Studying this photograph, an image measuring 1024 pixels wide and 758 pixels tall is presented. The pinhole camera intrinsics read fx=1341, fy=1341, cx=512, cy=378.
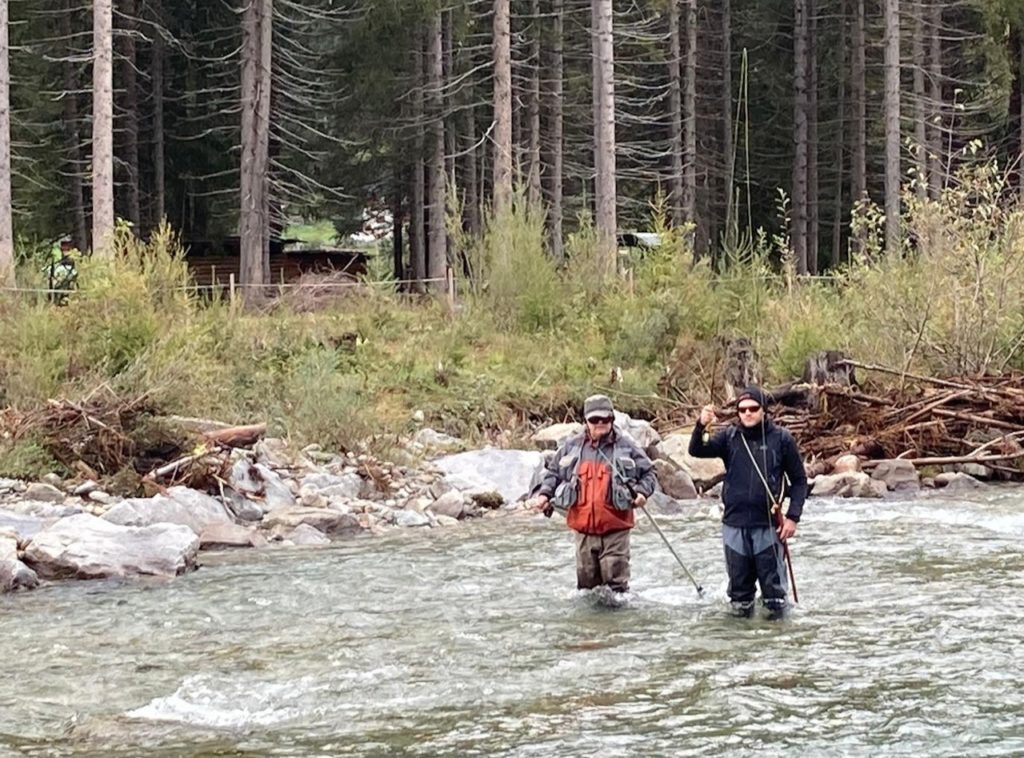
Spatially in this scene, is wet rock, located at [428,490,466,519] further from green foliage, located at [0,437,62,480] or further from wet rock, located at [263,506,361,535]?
green foliage, located at [0,437,62,480]

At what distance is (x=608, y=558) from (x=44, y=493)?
619 centimetres

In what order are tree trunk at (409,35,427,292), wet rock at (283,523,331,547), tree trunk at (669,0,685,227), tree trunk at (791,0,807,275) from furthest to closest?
tree trunk at (669,0,685,227), tree trunk at (791,0,807,275), tree trunk at (409,35,427,292), wet rock at (283,523,331,547)

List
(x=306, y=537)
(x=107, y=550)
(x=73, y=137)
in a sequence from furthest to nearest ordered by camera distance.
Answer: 1. (x=73, y=137)
2. (x=306, y=537)
3. (x=107, y=550)

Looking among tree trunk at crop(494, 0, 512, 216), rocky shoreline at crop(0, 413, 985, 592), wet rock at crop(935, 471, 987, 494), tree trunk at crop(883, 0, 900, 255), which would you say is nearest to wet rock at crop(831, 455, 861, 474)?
rocky shoreline at crop(0, 413, 985, 592)

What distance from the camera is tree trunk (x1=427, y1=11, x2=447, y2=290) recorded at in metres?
32.8

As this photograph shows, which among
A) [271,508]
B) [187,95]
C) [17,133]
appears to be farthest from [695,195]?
[271,508]

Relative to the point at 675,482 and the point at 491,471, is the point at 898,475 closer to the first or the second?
the point at 675,482

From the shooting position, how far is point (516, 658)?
317 inches

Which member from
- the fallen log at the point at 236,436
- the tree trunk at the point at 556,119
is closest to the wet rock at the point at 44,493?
the fallen log at the point at 236,436

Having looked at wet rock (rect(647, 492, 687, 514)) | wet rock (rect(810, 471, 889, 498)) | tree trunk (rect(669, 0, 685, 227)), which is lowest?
wet rock (rect(647, 492, 687, 514))

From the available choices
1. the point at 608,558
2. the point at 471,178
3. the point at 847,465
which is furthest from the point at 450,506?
the point at 471,178

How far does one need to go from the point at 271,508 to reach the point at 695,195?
28.7 metres

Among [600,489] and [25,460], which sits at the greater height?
[600,489]

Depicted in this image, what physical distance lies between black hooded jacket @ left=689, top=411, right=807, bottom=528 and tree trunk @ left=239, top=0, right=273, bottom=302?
2062 centimetres
